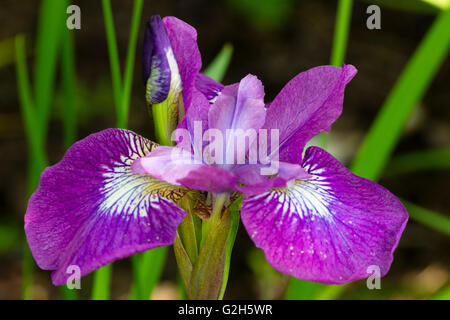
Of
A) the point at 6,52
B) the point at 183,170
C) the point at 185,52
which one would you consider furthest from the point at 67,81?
the point at 6,52

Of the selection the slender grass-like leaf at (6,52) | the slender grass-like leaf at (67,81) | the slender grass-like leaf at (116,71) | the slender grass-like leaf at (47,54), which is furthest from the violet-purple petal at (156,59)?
the slender grass-like leaf at (6,52)

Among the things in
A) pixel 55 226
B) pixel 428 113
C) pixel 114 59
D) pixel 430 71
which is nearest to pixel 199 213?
pixel 55 226

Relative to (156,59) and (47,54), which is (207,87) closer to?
(156,59)

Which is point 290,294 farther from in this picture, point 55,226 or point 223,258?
point 55,226

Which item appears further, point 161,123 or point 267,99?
point 267,99

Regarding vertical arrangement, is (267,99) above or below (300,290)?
above

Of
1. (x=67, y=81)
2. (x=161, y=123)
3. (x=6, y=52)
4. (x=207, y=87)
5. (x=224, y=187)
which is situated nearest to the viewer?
(x=224, y=187)

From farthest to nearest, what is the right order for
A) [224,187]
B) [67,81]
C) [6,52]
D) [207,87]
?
[6,52]
[67,81]
[207,87]
[224,187]
